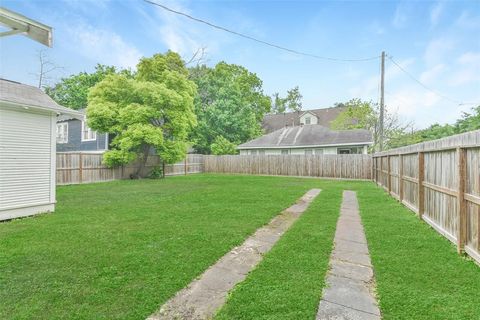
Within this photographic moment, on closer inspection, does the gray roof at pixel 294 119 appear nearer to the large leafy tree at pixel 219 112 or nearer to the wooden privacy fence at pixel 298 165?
the large leafy tree at pixel 219 112

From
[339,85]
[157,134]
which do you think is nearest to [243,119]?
[339,85]

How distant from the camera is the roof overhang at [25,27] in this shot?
3252 millimetres

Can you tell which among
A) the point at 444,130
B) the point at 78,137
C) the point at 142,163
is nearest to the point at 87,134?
the point at 78,137

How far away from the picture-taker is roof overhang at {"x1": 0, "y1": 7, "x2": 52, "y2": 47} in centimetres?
325

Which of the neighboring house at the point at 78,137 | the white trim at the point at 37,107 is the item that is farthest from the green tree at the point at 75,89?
the white trim at the point at 37,107

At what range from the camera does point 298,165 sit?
20406 mm

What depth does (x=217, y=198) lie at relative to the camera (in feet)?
30.9

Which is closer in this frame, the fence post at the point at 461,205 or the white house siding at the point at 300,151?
the fence post at the point at 461,205

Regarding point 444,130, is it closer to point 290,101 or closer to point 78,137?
point 290,101

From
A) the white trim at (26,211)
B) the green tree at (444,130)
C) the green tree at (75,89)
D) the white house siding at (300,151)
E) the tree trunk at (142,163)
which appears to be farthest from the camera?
the green tree at (75,89)

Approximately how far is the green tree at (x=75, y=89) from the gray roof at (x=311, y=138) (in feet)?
51.4

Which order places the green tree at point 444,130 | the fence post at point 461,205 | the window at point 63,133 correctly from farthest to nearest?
the window at point 63,133, the green tree at point 444,130, the fence post at point 461,205

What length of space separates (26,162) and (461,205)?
8.50 metres

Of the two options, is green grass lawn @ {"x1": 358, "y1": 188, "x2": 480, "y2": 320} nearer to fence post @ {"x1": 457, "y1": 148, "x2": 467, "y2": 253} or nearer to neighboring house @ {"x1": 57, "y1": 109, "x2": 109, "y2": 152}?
fence post @ {"x1": 457, "y1": 148, "x2": 467, "y2": 253}
